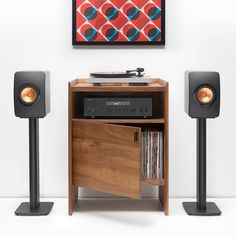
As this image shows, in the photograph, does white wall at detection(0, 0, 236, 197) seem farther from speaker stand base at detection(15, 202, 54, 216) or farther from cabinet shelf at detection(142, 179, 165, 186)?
cabinet shelf at detection(142, 179, 165, 186)

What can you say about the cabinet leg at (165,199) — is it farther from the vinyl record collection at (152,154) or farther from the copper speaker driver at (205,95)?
the copper speaker driver at (205,95)

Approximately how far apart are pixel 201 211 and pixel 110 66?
99cm

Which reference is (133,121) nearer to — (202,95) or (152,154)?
(152,154)

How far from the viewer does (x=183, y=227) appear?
247 cm

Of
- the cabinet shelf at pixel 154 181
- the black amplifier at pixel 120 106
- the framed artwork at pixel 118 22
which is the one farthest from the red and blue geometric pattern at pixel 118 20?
the cabinet shelf at pixel 154 181

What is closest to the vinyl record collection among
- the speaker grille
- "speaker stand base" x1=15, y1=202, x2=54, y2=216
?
the speaker grille

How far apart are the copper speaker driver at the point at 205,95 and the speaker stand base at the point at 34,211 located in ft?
3.29

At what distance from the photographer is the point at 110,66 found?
300cm

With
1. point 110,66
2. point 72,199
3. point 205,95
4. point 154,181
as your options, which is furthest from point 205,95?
point 72,199

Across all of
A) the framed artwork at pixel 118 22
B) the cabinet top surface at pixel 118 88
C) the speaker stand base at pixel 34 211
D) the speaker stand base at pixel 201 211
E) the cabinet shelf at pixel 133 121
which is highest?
the framed artwork at pixel 118 22

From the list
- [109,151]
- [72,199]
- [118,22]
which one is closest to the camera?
[109,151]

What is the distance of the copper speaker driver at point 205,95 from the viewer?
2.59 meters

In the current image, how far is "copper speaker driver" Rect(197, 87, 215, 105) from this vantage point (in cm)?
259

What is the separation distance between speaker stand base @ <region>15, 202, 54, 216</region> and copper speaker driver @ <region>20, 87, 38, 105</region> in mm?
580
